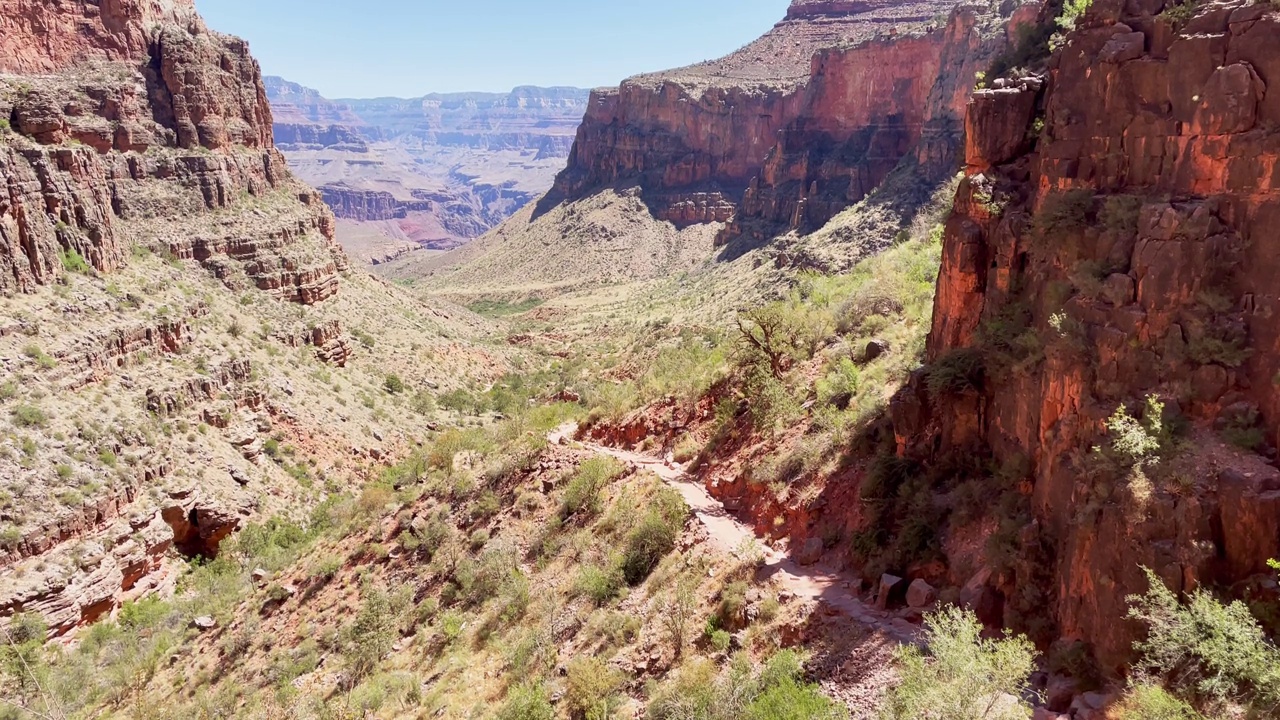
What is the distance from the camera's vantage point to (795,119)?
100m

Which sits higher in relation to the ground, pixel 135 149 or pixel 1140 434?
pixel 135 149

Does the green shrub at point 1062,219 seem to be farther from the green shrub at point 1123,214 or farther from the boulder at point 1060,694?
the boulder at point 1060,694

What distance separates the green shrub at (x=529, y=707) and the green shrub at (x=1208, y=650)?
981cm

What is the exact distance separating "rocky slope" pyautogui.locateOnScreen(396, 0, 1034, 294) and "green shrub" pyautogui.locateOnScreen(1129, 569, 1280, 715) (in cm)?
5129

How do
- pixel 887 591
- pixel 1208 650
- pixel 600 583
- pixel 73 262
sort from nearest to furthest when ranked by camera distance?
pixel 1208 650
pixel 887 591
pixel 600 583
pixel 73 262

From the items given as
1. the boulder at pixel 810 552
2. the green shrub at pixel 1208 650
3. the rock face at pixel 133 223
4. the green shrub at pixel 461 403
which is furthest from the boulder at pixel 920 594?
the green shrub at pixel 461 403

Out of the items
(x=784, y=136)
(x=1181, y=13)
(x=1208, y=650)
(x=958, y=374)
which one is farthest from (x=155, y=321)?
(x=784, y=136)

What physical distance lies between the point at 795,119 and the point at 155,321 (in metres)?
81.9

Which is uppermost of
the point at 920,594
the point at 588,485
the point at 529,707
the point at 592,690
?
the point at 920,594

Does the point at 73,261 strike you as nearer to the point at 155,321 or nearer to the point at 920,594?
the point at 155,321

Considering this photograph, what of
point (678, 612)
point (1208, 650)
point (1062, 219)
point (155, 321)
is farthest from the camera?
point (155, 321)

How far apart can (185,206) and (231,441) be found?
→ 21.8 metres

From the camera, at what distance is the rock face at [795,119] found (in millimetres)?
73625

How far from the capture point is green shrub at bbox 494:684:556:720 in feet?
48.1
